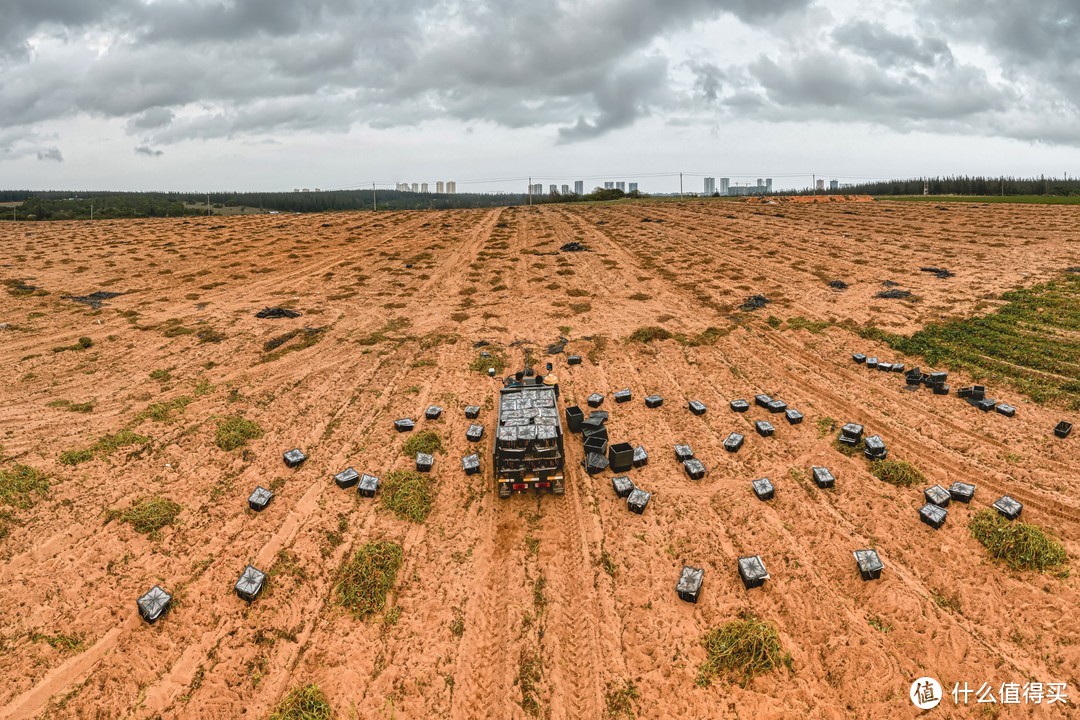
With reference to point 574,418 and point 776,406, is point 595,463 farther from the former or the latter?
point 776,406

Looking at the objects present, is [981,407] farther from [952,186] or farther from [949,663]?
[952,186]

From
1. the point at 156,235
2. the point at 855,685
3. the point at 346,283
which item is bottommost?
the point at 855,685

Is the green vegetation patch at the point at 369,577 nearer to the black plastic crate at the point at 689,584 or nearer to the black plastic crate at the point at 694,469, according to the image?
the black plastic crate at the point at 689,584

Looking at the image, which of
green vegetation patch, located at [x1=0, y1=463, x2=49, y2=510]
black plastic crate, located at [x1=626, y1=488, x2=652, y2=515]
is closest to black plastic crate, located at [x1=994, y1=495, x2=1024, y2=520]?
black plastic crate, located at [x1=626, y1=488, x2=652, y2=515]

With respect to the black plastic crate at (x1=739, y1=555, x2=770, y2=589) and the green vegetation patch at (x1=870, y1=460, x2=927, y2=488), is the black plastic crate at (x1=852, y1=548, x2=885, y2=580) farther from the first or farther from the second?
the green vegetation patch at (x1=870, y1=460, x2=927, y2=488)

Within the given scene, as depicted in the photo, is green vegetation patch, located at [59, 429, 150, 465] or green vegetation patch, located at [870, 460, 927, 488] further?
green vegetation patch, located at [59, 429, 150, 465]

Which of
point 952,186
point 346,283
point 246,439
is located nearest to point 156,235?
point 346,283

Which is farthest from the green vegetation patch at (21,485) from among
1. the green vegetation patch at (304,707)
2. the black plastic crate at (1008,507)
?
the black plastic crate at (1008,507)
